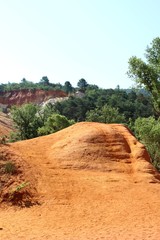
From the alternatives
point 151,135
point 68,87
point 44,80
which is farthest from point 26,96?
point 151,135

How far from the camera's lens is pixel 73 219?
14.7 m

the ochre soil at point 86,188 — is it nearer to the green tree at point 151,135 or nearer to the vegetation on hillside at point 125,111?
the vegetation on hillside at point 125,111

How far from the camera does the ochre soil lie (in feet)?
44.7

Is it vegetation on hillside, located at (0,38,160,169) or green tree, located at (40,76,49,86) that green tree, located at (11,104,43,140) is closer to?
vegetation on hillside, located at (0,38,160,169)

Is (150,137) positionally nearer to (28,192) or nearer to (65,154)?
(65,154)

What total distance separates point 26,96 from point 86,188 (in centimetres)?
8697

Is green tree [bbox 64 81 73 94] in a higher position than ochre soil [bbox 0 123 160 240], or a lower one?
higher

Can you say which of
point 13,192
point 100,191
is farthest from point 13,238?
point 100,191

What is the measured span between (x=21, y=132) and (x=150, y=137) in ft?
49.3

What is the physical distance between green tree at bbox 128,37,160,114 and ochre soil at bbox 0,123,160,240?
3213 mm

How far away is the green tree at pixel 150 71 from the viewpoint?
20.6 m

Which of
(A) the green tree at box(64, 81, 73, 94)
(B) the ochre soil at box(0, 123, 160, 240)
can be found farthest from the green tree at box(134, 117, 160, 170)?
(A) the green tree at box(64, 81, 73, 94)

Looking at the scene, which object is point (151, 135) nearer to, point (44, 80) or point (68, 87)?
point (68, 87)

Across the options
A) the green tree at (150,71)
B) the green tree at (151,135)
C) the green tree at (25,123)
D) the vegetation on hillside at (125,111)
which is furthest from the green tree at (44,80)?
the green tree at (150,71)
